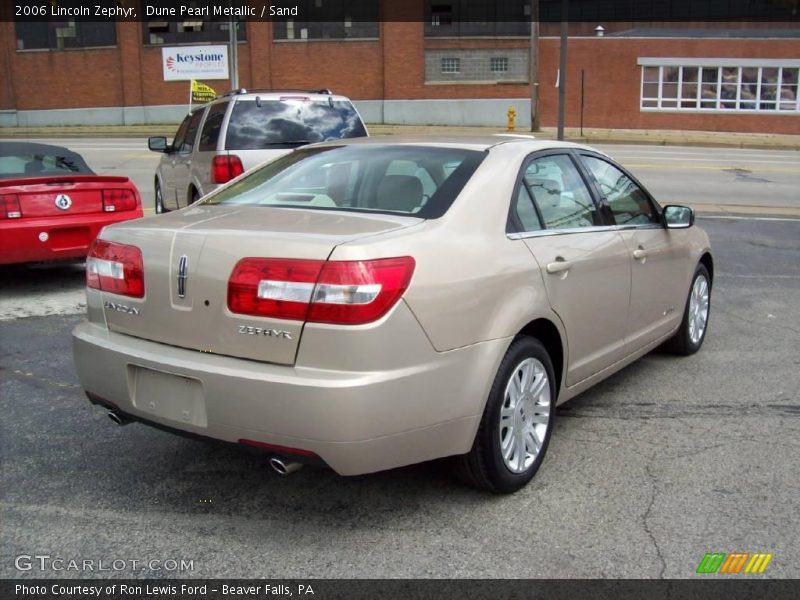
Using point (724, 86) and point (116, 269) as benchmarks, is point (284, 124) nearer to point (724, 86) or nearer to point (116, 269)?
point (116, 269)

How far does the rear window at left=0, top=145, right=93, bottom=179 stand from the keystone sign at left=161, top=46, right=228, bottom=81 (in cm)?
3333

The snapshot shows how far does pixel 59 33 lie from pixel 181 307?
43.6 m

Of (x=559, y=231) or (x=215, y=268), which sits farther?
(x=559, y=231)

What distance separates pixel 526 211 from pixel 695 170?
1834cm

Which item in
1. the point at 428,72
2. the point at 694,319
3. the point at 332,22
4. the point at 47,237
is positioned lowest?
the point at 694,319

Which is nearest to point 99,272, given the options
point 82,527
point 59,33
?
point 82,527

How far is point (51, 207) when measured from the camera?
25.5 ft

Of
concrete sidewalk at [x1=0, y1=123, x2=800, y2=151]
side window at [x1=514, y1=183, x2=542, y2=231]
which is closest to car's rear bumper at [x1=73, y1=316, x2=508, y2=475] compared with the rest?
side window at [x1=514, y1=183, x2=542, y2=231]

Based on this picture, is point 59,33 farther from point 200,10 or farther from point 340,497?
point 340,497

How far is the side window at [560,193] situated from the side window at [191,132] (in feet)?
20.1

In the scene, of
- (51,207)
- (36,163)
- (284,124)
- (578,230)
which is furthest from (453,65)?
(578,230)

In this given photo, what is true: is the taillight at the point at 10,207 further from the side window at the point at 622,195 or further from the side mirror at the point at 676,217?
the side mirror at the point at 676,217

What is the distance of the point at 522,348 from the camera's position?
3.71 meters

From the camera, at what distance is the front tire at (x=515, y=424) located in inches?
140
